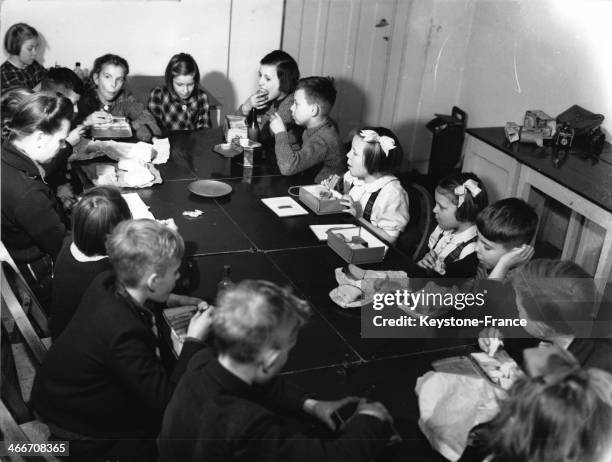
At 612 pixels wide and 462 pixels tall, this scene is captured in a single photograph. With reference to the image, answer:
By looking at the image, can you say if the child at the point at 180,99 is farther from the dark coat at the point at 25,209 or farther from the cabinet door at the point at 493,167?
the cabinet door at the point at 493,167

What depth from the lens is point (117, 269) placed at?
2.10 metres

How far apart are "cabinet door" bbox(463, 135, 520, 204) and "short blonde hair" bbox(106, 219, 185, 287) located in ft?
9.87

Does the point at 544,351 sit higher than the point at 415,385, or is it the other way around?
the point at 544,351

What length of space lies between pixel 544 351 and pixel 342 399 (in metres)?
0.58

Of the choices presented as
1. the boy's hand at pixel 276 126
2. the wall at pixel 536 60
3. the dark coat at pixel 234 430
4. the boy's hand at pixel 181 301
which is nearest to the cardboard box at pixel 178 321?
the boy's hand at pixel 181 301

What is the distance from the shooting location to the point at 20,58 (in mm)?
4934

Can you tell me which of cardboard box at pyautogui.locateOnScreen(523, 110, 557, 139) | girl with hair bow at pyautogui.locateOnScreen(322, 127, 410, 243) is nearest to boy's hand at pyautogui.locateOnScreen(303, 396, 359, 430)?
girl with hair bow at pyautogui.locateOnScreen(322, 127, 410, 243)

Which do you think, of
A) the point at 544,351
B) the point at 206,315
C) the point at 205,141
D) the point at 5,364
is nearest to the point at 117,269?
the point at 206,315

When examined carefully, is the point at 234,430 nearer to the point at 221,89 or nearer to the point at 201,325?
the point at 201,325

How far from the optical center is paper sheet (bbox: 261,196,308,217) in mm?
3320

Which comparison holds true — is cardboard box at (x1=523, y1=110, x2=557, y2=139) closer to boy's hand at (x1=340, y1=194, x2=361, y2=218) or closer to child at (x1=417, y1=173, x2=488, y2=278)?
child at (x1=417, y1=173, x2=488, y2=278)

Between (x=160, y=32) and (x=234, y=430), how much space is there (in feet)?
15.2

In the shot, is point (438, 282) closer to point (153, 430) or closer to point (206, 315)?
point (206, 315)

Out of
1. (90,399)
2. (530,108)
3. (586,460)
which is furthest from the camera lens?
(530,108)
